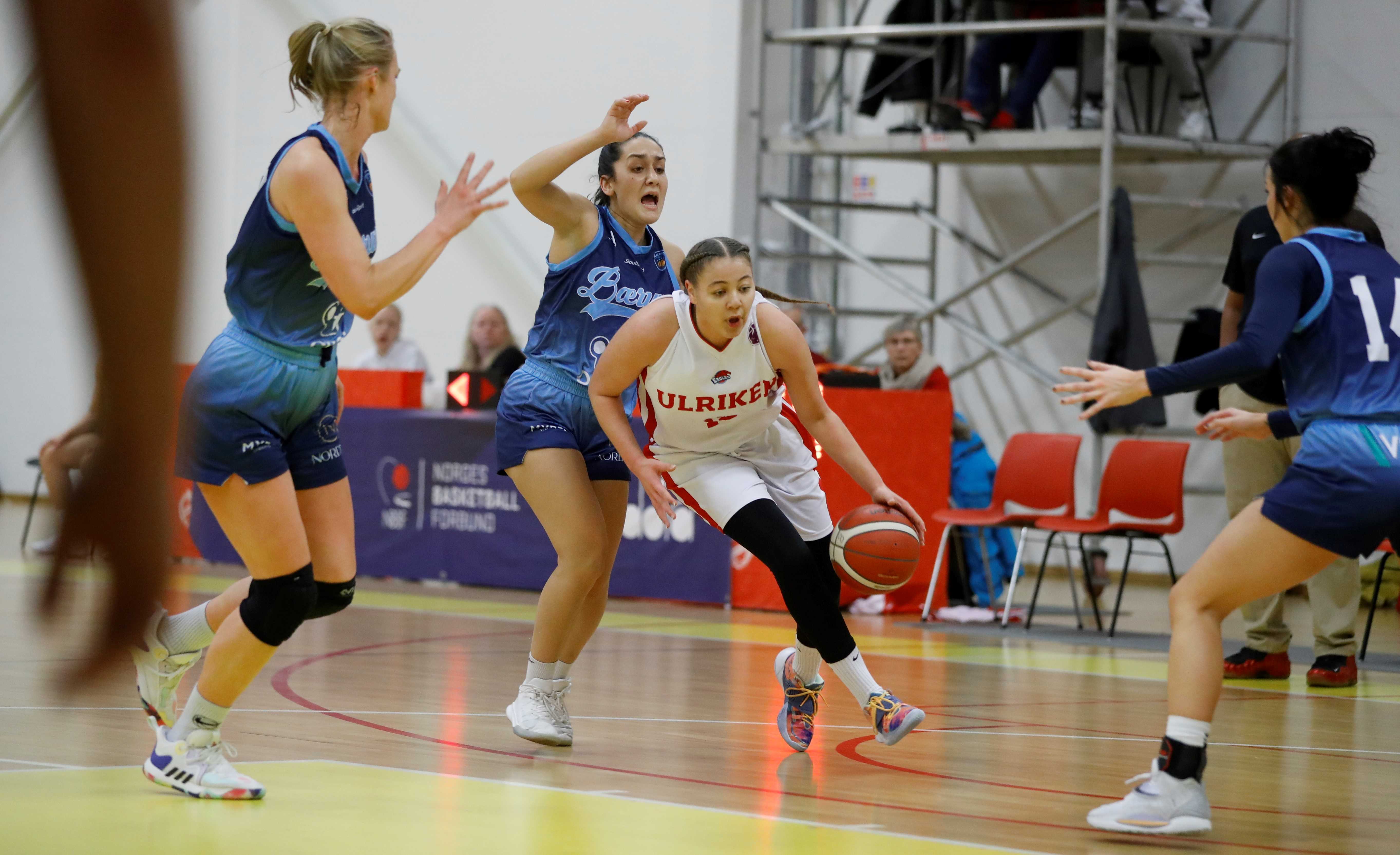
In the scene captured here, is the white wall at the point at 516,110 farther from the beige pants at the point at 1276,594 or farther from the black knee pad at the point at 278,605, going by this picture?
the black knee pad at the point at 278,605

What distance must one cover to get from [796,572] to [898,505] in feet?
1.40

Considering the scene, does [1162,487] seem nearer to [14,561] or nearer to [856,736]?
[856,736]

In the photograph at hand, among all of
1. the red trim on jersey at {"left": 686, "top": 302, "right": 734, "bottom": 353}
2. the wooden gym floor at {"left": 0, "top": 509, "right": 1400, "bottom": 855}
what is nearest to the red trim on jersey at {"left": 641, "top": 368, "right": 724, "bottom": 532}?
the red trim on jersey at {"left": 686, "top": 302, "right": 734, "bottom": 353}

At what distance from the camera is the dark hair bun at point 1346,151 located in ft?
12.8

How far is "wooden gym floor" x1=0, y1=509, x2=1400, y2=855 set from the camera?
3568 millimetres

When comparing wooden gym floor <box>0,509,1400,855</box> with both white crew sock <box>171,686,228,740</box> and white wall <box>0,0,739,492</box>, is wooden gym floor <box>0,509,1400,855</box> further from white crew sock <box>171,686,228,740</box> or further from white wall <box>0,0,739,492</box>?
white wall <box>0,0,739,492</box>

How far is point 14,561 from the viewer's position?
0.95 meters

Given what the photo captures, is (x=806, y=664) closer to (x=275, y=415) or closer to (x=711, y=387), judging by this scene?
(x=711, y=387)

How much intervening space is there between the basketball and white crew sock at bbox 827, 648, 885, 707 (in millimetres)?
225

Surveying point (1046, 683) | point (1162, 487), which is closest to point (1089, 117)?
point (1162, 487)

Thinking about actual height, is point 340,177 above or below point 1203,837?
above

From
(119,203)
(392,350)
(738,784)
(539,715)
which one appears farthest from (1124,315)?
(119,203)

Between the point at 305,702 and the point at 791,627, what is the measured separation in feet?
12.6

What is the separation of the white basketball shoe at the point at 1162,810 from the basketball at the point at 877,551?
3.81 ft
